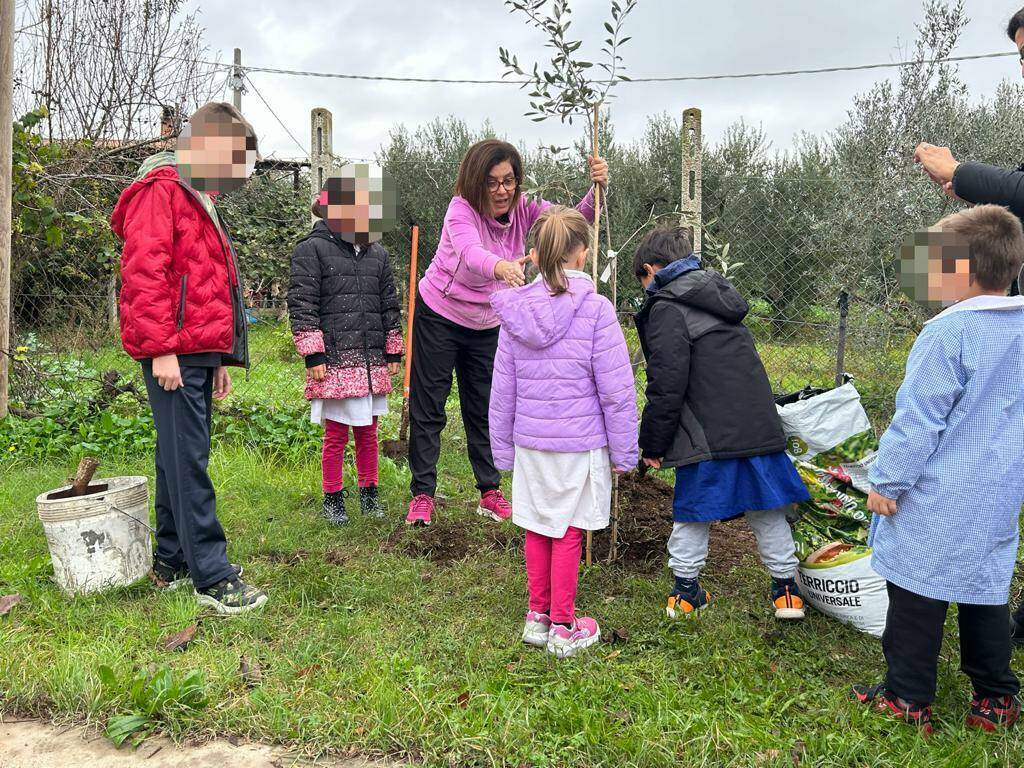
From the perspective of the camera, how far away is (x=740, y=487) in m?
3.07

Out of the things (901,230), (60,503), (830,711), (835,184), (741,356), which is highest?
(835,184)

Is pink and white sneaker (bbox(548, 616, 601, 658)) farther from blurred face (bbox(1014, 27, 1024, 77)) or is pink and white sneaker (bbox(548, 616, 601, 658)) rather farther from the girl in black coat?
blurred face (bbox(1014, 27, 1024, 77))

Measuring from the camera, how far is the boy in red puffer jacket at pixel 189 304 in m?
2.99

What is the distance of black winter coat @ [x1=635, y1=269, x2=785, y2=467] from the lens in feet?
10.0

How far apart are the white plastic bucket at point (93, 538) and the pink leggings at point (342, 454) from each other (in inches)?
43.2

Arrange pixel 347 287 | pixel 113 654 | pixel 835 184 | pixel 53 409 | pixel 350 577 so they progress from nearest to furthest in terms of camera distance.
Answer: pixel 113 654 < pixel 350 577 < pixel 347 287 < pixel 53 409 < pixel 835 184

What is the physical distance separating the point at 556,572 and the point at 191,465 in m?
1.53

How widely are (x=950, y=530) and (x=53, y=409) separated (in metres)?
6.04

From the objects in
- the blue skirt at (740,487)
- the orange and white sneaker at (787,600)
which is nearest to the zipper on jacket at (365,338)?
the blue skirt at (740,487)

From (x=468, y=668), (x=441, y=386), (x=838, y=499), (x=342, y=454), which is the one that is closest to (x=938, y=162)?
(x=838, y=499)

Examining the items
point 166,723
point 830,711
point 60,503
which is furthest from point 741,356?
point 60,503

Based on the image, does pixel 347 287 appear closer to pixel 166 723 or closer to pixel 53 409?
pixel 166 723

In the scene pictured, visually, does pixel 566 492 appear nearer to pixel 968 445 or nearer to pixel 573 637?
pixel 573 637

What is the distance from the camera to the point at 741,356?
3111mm
